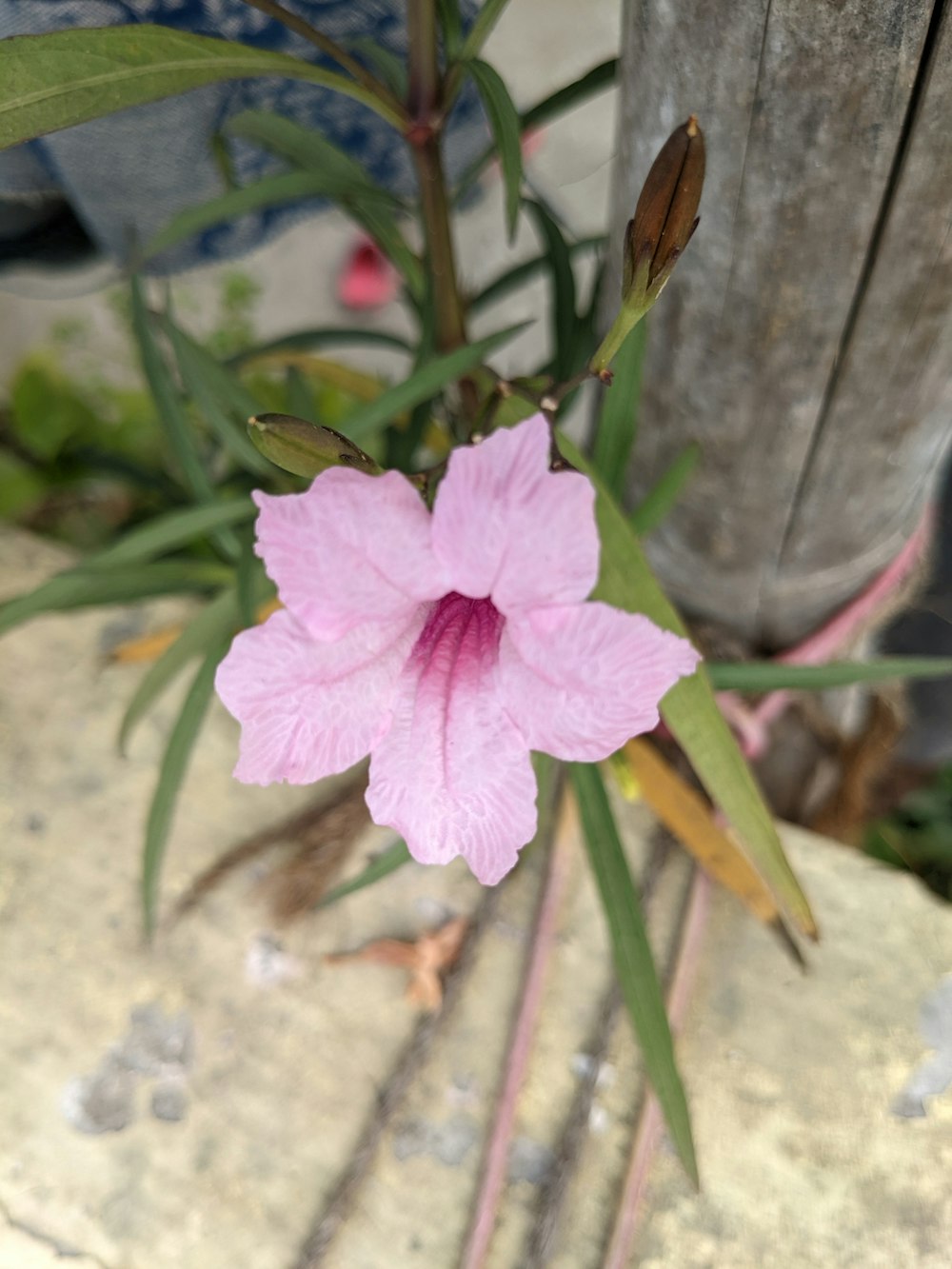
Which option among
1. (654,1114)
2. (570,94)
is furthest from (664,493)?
(654,1114)

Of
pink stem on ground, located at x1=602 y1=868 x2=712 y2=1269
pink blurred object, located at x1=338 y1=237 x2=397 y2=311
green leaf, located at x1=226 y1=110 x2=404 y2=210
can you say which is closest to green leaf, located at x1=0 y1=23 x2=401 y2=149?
green leaf, located at x1=226 y1=110 x2=404 y2=210

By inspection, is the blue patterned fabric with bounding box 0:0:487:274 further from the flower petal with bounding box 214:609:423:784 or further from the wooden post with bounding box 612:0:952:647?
the flower petal with bounding box 214:609:423:784

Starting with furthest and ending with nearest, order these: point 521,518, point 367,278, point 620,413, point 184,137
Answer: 1. point 367,278
2. point 184,137
3. point 620,413
4. point 521,518

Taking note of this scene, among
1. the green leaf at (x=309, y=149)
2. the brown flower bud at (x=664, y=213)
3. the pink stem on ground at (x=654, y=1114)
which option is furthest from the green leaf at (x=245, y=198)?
the pink stem on ground at (x=654, y=1114)

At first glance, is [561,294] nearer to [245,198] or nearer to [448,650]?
[245,198]

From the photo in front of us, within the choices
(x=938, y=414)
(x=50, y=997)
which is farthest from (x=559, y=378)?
(x=50, y=997)

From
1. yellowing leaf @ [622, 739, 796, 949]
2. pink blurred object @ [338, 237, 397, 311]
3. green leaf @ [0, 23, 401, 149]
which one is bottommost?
yellowing leaf @ [622, 739, 796, 949]
